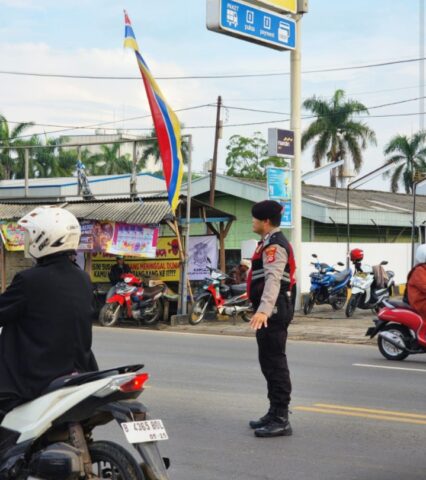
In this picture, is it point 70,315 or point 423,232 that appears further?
point 423,232

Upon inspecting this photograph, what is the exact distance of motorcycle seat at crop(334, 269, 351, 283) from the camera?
20.9 meters

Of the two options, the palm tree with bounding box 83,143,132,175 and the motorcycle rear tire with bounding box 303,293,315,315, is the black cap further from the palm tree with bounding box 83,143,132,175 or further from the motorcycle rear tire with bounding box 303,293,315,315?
the palm tree with bounding box 83,143,132,175

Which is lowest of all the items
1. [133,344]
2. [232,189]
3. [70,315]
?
[133,344]

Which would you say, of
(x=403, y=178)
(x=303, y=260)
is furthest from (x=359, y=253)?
(x=403, y=178)

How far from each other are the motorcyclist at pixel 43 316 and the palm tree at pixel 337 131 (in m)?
48.3

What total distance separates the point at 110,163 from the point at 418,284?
54.6 metres

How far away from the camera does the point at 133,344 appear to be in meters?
14.8

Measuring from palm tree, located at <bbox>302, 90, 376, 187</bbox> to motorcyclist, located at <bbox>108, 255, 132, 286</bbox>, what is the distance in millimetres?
33607

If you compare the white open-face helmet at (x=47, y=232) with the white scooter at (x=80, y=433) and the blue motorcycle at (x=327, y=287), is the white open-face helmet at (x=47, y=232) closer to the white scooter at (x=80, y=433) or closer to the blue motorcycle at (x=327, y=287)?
the white scooter at (x=80, y=433)

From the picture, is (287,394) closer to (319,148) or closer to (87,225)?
(87,225)

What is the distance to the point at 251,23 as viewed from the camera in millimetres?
19281

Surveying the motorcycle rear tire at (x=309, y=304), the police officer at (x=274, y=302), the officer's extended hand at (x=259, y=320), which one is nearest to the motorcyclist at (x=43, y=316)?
the officer's extended hand at (x=259, y=320)

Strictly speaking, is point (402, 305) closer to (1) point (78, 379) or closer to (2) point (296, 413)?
(2) point (296, 413)

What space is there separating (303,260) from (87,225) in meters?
6.50
